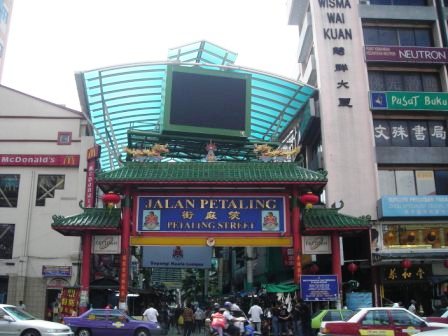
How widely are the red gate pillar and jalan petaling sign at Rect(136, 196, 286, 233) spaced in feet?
1.56

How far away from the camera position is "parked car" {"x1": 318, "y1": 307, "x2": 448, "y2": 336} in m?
14.7

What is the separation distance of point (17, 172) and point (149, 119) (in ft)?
32.5

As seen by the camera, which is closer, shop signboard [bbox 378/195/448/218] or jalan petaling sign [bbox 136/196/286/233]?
jalan petaling sign [bbox 136/196/286/233]

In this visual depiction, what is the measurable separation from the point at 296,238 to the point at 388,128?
14654 millimetres

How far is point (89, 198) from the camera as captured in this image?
32.2m

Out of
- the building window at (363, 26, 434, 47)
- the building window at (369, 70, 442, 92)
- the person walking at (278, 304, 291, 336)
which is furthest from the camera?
the building window at (363, 26, 434, 47)

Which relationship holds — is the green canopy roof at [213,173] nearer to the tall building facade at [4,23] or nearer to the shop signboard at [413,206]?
the shop signboard at [413,206]

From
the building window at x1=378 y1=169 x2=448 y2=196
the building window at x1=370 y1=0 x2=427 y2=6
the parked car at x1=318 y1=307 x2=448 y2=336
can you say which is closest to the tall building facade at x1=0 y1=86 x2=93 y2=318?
the building window at x1=378 y1=169 x2=448 y2=196

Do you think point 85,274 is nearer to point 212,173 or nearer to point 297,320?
point 212,173

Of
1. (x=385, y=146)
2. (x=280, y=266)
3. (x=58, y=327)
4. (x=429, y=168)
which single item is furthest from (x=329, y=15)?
(x=58, y=327)

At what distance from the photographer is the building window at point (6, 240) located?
32.4m

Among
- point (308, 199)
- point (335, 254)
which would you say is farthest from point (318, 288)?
point (308, 199)

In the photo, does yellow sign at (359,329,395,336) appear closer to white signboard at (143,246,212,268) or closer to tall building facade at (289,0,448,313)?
tall building facade at (289,0,448,313)

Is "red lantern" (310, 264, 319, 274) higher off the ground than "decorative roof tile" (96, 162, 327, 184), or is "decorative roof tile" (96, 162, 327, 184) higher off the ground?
"decorative roof tile" (96, 162, 327, 184)
